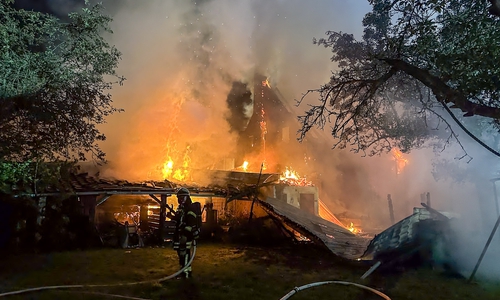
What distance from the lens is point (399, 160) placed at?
138 feet

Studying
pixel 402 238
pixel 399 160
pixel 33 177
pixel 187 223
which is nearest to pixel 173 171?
pixel 33 177

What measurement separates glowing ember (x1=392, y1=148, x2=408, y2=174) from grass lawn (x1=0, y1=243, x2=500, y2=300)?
33553 millimetres

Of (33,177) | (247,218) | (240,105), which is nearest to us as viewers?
(33,177)

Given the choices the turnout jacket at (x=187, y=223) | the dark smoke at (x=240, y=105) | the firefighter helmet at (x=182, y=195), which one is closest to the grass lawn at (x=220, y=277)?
the turnout jacket at (x=187, y=223)

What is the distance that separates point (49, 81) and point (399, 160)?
136 ft

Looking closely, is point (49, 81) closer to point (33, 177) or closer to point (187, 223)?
point (33, 177)

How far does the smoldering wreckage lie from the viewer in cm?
1029

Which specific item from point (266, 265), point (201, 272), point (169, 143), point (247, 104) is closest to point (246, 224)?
point (266, 265)

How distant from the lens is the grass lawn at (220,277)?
7.45 meters

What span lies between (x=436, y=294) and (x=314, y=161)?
34.9 meters

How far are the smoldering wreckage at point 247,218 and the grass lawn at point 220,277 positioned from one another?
761 mm

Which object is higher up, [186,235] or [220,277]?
[186,235]

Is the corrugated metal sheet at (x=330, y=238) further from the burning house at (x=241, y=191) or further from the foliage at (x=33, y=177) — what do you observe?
the foliage at (x=33, y=177)

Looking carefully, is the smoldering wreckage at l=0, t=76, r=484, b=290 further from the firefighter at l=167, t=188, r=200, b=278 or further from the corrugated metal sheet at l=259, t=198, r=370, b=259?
the firefighter at l=167, t=188, r=200, b=278
